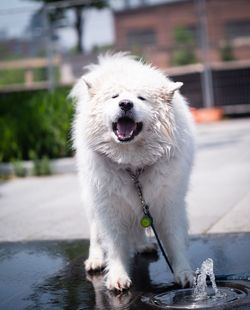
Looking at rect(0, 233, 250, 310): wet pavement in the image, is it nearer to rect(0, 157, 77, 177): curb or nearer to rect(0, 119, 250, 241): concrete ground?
rect(0, 119, 250, 241): concrete ground

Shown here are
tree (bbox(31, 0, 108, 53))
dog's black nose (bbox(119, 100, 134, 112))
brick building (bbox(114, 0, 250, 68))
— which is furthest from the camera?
brick building (bbox(114, 0, 250, 68))

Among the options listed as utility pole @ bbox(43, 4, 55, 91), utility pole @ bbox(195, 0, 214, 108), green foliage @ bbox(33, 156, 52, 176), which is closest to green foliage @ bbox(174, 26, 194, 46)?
utility pole @ bbox(195, 0, 214, 108)

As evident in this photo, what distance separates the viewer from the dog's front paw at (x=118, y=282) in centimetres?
446

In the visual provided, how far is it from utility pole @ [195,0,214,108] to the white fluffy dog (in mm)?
13448

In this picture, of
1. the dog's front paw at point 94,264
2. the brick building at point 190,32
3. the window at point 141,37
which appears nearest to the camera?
the dog's front paw at point 94,264

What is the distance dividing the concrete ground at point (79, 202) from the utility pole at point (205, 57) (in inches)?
228

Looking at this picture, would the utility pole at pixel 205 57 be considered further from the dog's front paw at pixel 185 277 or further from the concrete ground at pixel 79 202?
the dog's front paw at pixel 185 277

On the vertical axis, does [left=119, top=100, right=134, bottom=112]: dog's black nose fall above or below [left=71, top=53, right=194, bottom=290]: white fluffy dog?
above

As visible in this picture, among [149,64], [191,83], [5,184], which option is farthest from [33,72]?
[149,64]

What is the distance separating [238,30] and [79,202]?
38.9 feet

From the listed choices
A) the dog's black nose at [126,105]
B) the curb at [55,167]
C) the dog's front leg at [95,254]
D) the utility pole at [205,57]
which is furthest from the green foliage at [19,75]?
the dog's black nose at [126,105]

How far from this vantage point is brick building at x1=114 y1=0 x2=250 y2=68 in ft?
59.5

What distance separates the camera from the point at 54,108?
38.3 feet

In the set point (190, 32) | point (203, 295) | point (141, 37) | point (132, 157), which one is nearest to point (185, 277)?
point (203, 295)
